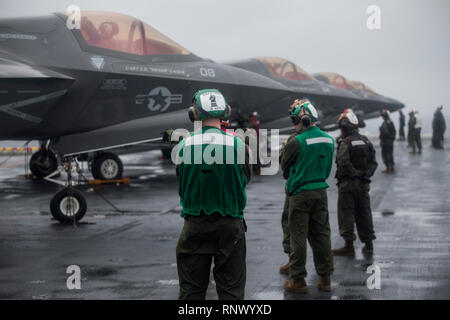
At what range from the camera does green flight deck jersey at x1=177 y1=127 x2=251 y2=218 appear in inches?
184

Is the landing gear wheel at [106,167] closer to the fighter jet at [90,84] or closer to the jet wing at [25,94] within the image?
the fighter jet at [90,84]

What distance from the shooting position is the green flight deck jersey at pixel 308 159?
687 cm

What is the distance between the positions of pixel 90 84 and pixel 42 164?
8.37 m

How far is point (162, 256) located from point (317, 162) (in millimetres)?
2602

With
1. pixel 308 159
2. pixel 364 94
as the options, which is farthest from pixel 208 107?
pixel 364 94

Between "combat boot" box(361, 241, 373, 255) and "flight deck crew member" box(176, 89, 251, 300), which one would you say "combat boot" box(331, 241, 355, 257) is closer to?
"combat boot" box(361, 241, 373, 255)

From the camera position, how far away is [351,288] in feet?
22.5

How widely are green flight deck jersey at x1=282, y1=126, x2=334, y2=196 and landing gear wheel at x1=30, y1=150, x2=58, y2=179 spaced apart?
1305 centimetres

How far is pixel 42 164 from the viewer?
1884 cm

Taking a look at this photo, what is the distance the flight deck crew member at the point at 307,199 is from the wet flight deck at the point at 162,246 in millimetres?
246
